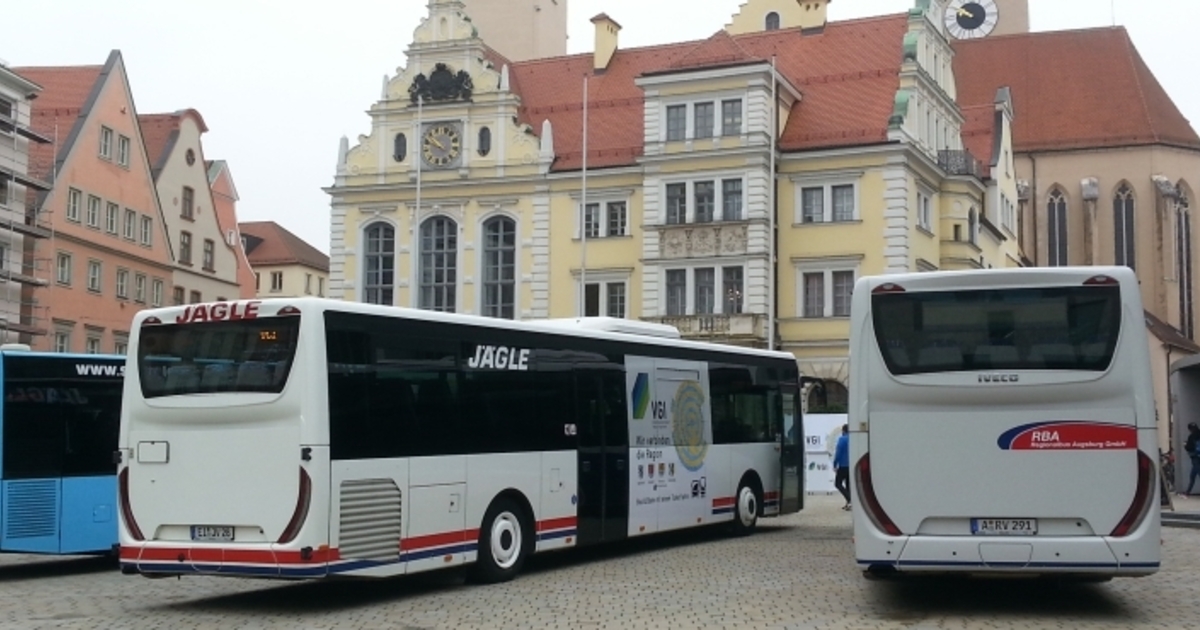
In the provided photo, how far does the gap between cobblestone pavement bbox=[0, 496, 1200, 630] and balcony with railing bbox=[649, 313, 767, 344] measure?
29595 mm

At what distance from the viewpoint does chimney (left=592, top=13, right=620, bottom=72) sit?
59250 millimetres

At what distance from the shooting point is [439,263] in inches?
2191

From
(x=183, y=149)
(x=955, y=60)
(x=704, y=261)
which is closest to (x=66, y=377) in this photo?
(x=704, y=261)

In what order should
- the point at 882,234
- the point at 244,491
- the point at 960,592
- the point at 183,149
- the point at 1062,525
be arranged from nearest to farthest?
the point at 1062,525, the point at 244,491, the point at 960,592, the point at 882,234, the point at 183,149

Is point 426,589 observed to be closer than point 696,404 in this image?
Yes

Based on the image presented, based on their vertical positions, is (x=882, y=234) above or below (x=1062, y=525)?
above

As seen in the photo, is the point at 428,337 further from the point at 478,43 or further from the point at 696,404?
the point at 478,43

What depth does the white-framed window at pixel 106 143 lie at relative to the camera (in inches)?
2149

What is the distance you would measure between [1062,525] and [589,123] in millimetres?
44497

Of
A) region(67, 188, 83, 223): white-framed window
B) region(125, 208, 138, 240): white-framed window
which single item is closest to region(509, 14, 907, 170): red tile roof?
region(125, 208, 138, 240): white-framed window

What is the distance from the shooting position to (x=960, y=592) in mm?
14992

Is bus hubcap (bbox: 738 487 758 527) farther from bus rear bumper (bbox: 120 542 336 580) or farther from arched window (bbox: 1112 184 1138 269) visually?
arched window (bbox: 1112 184 1138 269)

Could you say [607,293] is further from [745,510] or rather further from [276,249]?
[276,249]

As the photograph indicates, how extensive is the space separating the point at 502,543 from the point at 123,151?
143ft
